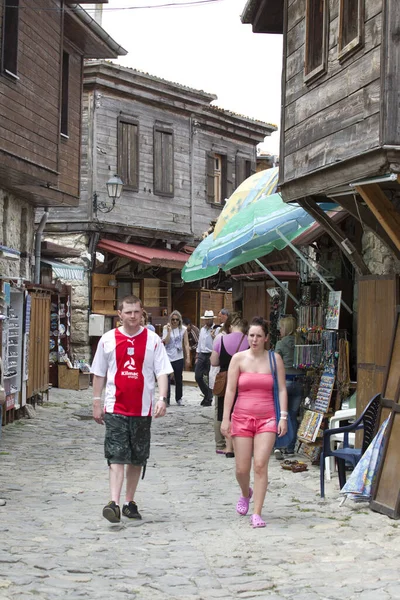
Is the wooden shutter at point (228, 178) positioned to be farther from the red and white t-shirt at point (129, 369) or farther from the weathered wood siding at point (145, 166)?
the red and white t-shirt at point (129, 369)

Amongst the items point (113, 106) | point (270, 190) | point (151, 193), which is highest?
point (113, 106)

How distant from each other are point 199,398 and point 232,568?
1498cm

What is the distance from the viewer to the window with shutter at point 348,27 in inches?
376

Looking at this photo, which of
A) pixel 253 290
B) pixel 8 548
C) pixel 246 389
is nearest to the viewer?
pixel 8 548

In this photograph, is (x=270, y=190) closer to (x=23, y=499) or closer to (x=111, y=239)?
(x=23, y=499)

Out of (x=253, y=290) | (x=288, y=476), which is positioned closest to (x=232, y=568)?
(x=288, y=476)

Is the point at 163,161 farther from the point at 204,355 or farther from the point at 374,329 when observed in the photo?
the point at 374,329

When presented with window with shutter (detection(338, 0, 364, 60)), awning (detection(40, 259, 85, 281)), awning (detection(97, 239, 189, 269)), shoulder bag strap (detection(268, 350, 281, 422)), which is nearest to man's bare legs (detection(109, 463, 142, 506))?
Result: shoulder bag strap (detection(268, 350, 281, 422))

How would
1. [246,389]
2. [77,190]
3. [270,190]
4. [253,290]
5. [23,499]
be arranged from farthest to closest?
[77,190], [253,290], [270,190], [23,499], [246,389]

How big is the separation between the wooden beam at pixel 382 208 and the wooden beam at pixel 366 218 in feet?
1.20

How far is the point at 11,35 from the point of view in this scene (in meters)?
15.4

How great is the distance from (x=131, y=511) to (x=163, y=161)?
2157cm

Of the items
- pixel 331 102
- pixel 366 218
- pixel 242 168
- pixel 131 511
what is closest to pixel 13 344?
pixel 366 218

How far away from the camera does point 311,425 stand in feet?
38.1
